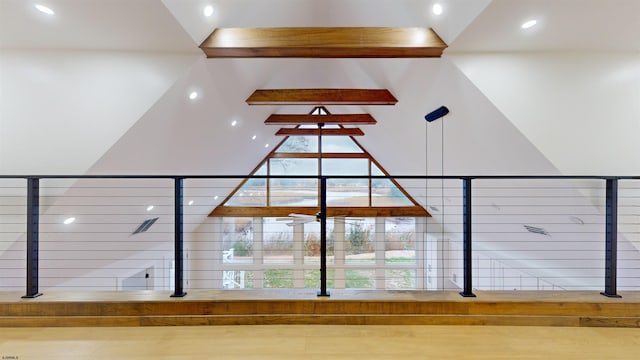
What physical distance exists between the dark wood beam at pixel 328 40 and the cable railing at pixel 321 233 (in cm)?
119

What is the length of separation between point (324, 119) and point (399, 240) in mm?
4486

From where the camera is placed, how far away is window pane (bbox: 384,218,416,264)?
8.86 m

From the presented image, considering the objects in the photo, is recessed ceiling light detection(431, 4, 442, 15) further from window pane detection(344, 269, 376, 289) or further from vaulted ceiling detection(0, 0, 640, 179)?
window pane detection(344, 269, 376, 289)

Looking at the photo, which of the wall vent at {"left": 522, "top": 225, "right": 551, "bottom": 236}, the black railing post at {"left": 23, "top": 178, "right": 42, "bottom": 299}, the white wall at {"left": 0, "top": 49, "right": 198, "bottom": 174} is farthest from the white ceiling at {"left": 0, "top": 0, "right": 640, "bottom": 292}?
the wall vent at {"left": 522, "top": 225, "right": 551, "bottom": 236}

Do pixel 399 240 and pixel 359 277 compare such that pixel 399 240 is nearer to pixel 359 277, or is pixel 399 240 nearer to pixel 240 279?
pixel 359 277

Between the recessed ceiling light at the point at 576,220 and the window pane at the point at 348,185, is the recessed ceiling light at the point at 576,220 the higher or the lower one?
the lower one

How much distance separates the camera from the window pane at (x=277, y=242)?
895 centimetres

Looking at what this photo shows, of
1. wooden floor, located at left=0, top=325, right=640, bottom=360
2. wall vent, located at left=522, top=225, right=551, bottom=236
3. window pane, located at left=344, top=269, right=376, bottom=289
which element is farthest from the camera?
window pane, located at left=344, top=269, right=376, bottom=289

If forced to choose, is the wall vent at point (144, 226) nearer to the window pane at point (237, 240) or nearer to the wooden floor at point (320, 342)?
the window pane at point (237, 240)

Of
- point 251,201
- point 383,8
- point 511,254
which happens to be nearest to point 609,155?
point 383,8

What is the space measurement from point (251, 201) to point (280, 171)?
112 cm

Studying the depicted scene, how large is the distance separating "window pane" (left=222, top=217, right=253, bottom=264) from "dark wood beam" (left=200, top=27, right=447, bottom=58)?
6.57 m

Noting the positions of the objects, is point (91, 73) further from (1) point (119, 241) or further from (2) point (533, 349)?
(2) point (533, 349)

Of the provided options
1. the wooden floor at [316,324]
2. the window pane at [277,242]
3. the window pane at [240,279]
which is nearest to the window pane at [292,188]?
the window pane at [277,242]
